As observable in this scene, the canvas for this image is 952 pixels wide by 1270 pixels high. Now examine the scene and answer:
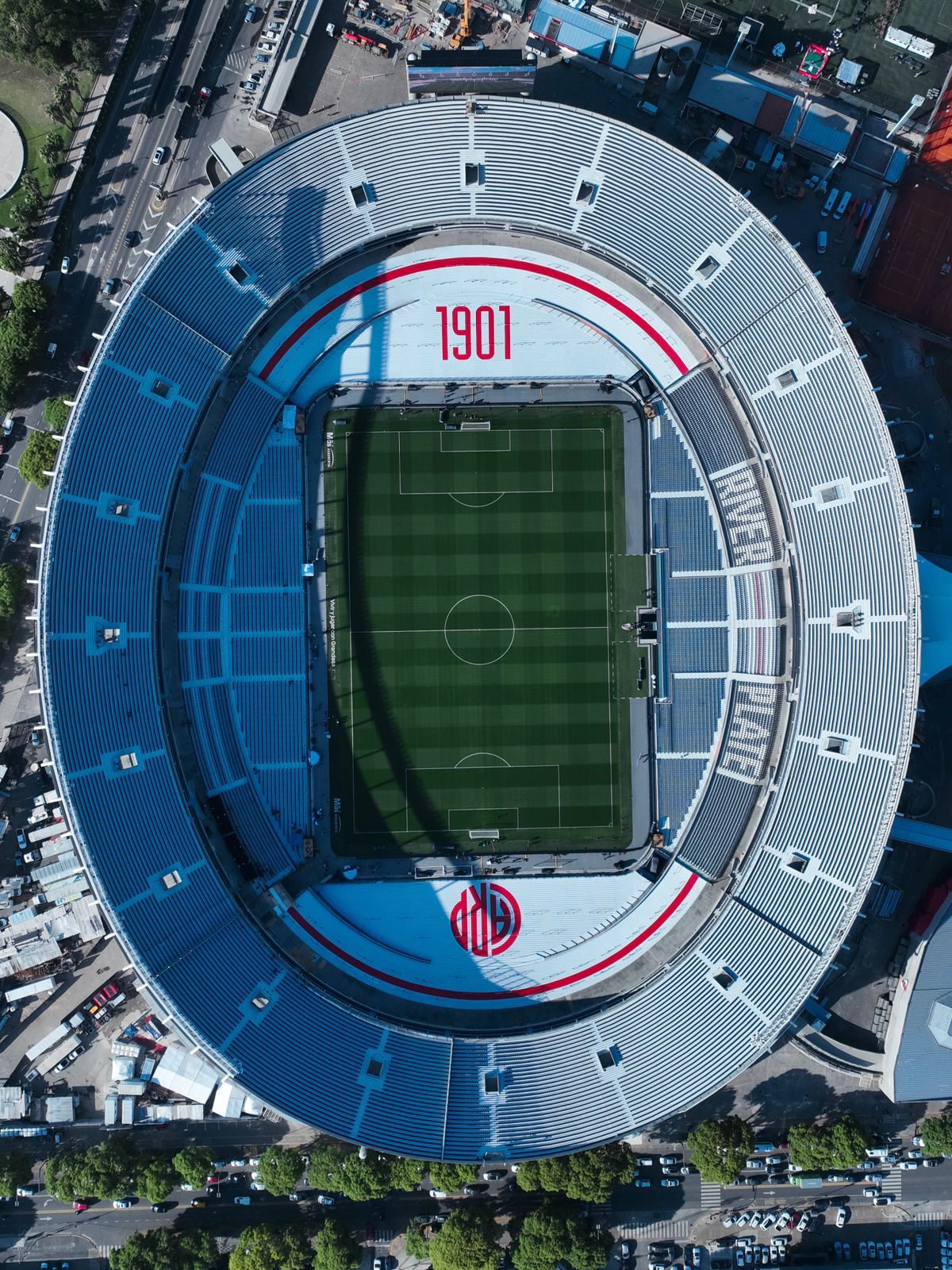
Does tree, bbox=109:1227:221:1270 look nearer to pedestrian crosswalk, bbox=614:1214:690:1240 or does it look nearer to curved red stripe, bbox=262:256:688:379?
pedestrian crosswalk, bbox=614:1214:690:1240

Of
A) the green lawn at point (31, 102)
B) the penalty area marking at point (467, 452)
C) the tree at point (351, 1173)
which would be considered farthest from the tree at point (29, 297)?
the tree at point (351, 1173)

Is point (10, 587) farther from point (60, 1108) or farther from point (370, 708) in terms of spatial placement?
point (60, 1108)


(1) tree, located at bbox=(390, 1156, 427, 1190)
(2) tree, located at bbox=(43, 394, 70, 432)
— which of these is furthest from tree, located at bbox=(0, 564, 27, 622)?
(1) tree, located at bbox=(390, 1156, 427, 1190)

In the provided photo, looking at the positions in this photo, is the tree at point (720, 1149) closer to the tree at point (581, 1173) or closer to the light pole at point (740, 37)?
the tree at point (581, 1173)

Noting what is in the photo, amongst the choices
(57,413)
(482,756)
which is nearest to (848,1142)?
(482,756)

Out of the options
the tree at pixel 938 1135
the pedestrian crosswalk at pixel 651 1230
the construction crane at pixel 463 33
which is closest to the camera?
the construction crane at pixel 463 33

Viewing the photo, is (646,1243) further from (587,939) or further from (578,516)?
(578,516)
